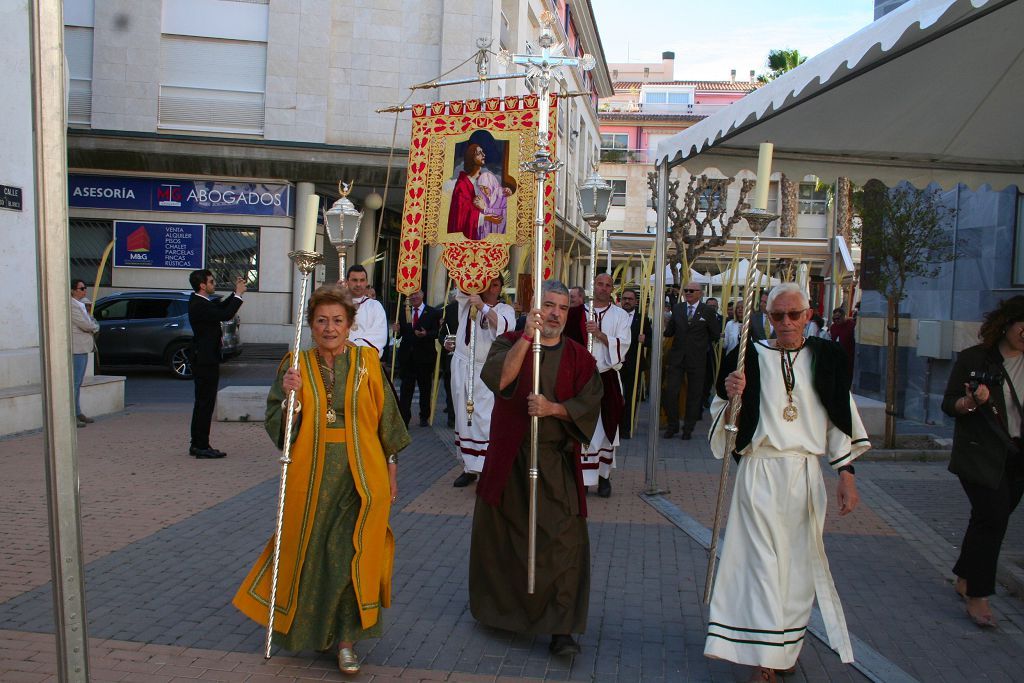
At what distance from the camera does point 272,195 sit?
75.9ft

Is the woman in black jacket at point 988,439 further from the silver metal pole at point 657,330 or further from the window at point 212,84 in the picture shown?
the window at point 212,84

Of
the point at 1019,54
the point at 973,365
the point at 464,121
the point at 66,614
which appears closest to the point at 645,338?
the point at 464,121

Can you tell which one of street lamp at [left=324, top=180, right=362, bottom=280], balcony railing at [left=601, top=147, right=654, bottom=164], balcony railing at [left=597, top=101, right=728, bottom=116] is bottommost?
street lamp at [left=324, top=180, right=362, bottom=280]

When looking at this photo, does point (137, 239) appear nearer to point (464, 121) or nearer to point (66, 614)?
point (464, 121)

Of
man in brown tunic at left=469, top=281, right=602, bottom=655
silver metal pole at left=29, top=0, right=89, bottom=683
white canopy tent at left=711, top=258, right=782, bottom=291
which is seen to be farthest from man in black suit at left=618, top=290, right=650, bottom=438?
silver metal pole at left=29, top=0, right=89, bottom=683

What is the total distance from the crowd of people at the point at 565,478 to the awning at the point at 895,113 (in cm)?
179

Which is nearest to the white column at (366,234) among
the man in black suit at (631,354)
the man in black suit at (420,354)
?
the man in black suit at (420,354)

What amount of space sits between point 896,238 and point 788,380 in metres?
8.12

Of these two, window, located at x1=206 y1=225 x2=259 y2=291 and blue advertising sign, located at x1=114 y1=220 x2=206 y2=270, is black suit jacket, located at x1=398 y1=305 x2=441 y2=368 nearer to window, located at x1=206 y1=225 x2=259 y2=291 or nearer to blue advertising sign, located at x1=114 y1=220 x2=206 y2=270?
window, located at x1=206 y1=225 x2=259 y2=291

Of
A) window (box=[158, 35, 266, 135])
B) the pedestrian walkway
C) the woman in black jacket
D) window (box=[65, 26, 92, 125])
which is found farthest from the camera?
window (box=[158, 35, 266, 135])

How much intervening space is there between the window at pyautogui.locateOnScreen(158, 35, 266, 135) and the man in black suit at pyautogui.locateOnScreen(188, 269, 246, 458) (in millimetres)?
14033

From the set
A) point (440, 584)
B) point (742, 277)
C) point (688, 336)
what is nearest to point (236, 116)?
point (742, 277)

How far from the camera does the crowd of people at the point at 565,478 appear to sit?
4.36 m

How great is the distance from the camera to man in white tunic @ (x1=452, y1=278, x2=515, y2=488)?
28.1 feet
